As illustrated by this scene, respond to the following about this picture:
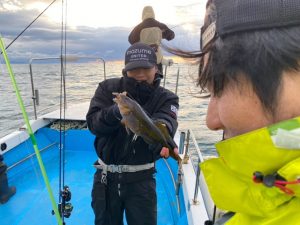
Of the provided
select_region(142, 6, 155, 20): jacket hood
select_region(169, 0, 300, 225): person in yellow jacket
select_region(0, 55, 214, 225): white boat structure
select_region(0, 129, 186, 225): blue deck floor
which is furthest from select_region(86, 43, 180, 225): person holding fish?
select_region(142, 6, 155, 20): jacket hood

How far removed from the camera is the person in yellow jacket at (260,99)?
0.66 meters

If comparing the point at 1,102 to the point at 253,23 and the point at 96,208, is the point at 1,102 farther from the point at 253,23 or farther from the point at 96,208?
the point at 253,23

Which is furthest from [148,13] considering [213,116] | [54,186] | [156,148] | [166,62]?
[213,116]

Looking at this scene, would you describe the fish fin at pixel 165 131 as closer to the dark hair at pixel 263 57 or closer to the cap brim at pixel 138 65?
the cap brim at pixel 138 65

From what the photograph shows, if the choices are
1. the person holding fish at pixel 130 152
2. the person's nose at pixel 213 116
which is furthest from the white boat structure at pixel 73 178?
the person's nose at pixel 213 116

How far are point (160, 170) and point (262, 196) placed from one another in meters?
4.58

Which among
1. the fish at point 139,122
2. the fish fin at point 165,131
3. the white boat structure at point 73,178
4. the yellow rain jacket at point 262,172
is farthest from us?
the white boat structure at point 73,178

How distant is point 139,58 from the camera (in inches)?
108

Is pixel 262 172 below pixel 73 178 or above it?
above

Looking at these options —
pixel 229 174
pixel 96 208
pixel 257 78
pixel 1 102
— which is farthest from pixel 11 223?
pixel 1 102

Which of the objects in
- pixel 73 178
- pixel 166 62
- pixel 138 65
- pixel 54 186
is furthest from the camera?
pixel 73 178

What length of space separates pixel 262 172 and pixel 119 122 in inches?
76.3

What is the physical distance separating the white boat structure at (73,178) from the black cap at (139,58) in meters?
0.98

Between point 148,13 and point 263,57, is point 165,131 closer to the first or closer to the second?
point 263,57
